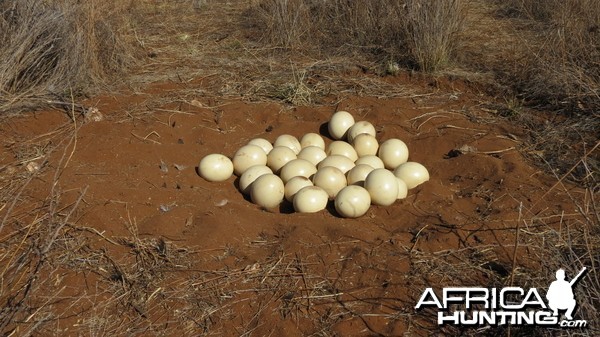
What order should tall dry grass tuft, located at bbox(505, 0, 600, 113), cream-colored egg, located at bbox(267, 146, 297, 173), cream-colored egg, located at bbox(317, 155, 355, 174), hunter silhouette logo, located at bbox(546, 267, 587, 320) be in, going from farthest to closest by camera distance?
1. tall dry grass tuft, located at bbox(505, 0, 600, 113)
2. cream-colored egg, located at bbox(267, 146, 297, 173)
3. cream-colored egg, located at bbox(317, 155, 355, 174)
4. hunter silhouette logo, located at bbox(546, 267, 587, 320)

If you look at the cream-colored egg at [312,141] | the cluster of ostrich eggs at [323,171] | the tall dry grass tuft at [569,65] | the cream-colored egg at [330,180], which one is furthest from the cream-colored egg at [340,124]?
the tall dry grass tuft at [569,65]

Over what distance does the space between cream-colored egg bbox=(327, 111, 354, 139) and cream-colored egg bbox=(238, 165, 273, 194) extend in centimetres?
92

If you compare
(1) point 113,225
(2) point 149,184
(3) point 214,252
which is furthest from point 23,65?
Result: (3) point 214,252

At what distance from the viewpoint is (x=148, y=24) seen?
25.3ft

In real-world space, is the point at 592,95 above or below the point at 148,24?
above

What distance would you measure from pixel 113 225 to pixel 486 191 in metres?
2.48

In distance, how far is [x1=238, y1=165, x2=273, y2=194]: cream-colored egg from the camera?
4160 mm

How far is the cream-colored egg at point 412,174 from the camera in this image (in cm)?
416

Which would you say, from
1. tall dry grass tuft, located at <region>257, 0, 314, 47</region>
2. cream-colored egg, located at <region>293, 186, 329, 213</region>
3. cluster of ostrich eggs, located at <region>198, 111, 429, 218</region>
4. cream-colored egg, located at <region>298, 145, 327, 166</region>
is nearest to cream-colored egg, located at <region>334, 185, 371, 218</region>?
cluster of ostrich eggs, located at <region>198, 111, 429, 218</region>

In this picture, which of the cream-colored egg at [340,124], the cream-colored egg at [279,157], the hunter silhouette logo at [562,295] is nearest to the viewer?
the hunter silhouette logo at [562,295]

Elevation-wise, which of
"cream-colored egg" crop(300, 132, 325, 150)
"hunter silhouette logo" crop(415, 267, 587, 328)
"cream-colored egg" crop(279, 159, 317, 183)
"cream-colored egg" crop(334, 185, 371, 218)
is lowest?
"cream-colored egg" crop(300, 132, 325, 150)

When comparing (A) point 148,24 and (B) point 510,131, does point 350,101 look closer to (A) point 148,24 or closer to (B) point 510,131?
(B) point 510,131

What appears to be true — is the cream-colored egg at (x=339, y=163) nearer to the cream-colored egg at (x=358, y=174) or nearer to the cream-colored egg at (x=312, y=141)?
the cream-colored egg at (x=358, y=174)

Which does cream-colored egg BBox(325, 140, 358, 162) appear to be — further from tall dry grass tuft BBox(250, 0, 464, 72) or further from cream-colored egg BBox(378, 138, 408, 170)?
tall dry grass tuft BBox(250, 0, 464, 72)
